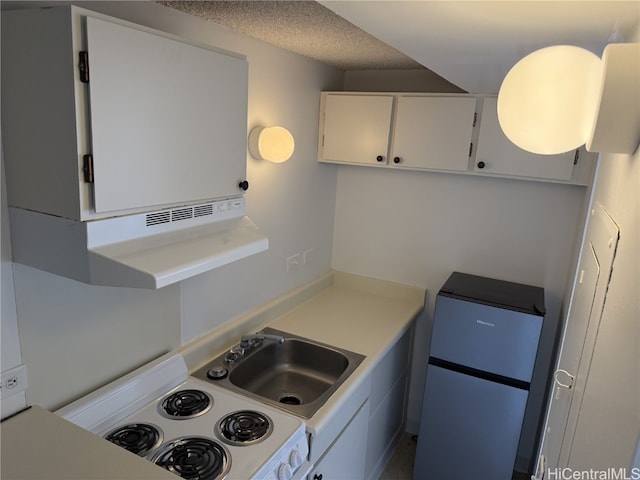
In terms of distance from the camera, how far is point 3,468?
108 cm

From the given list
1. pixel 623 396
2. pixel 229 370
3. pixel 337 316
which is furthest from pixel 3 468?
pixel 337 316

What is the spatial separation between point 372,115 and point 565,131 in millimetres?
1595

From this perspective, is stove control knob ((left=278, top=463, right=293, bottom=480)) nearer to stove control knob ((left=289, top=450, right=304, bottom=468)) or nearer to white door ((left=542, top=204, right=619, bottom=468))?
stove control knob ((left=289, top=450, right=304, bottom=468))

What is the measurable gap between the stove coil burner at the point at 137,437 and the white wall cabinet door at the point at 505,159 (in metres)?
1.95

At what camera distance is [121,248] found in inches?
46.3

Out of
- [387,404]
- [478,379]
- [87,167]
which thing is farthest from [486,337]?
[87,167]

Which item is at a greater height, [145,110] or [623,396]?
[145,110]

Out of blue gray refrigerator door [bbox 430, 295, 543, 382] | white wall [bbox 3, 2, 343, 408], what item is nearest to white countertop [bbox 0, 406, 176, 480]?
white wall [bbox 3, 2, 343, 408]

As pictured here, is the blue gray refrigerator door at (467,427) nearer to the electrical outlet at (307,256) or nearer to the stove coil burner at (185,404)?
the electrical outlet at (307,256)

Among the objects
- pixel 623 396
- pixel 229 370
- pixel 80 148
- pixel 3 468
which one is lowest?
pixel 229 370

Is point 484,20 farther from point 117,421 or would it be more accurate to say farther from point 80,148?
point 117,421

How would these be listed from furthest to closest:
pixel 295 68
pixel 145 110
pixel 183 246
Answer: pixel 295 68
pixel 183 246
pixel 145 110

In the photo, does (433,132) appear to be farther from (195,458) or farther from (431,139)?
(195,458)

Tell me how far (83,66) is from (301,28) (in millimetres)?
1026
